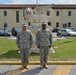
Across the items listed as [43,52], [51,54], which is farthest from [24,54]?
[51,54]

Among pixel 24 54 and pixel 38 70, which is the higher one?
pixel 24 54

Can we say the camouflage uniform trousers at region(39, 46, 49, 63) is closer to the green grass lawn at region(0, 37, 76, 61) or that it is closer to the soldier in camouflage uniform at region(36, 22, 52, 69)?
the soldier in camouflage uniform at region(36, 22, 52, 69)

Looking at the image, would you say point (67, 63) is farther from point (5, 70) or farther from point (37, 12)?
point (37, 12)

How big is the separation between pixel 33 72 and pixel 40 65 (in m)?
1.16

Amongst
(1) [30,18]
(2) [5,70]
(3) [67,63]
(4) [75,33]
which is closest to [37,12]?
(1) [30,18]

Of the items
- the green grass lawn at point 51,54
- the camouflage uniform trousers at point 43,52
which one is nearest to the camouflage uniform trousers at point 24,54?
the camouflage uniform trousers at point 43,52

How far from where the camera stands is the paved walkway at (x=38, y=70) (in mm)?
9375

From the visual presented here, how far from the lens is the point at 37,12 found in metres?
14.9

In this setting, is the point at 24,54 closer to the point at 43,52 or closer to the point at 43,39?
the point at 43,52

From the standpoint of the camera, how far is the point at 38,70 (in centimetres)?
984

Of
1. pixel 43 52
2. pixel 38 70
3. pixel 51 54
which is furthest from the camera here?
pixel 51 54

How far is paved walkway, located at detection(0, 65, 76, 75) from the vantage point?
9.38 meters

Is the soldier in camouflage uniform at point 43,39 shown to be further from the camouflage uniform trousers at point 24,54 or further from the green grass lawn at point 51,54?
the green grass lawn at point 51,54

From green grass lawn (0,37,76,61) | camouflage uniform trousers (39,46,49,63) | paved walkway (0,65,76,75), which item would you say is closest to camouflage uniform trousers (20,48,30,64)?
paved walkway (0,65,76,75)
